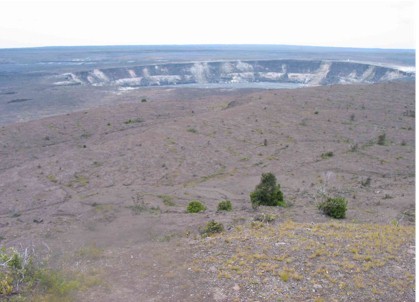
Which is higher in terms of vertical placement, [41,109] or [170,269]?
[170,269]

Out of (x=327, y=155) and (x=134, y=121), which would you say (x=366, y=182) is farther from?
(x=134, y=121)

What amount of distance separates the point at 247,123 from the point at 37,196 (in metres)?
22.9

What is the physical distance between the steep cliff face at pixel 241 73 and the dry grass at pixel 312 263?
315ft

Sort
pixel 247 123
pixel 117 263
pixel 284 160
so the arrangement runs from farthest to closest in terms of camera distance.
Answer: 1. pixel 247 123
2. pixel 284 160
3. pixel 117 263

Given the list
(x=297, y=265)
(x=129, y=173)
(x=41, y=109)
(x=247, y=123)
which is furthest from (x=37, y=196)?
(x=41, y=109)

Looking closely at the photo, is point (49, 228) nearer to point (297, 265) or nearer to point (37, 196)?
point (37, 196)

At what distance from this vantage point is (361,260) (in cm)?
1162

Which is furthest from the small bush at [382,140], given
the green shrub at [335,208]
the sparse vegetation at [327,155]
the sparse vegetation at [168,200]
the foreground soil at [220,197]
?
the sparse vegetation at [168,200]

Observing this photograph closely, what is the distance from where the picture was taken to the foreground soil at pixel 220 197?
10.9 metres

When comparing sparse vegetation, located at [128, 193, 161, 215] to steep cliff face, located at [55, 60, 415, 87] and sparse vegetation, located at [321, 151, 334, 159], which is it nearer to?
sparse vegetation, located at [321, 151, 334, 159]

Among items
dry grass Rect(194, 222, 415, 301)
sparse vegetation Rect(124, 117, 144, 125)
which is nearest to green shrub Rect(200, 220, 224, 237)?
dry grass Rect(194, 222, 415, 301)

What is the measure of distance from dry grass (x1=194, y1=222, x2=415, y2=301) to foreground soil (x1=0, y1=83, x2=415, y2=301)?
4 centimetres

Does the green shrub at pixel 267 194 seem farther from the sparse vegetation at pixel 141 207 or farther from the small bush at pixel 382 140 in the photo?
the small bush at pixel 382 140

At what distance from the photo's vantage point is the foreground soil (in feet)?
35.8
